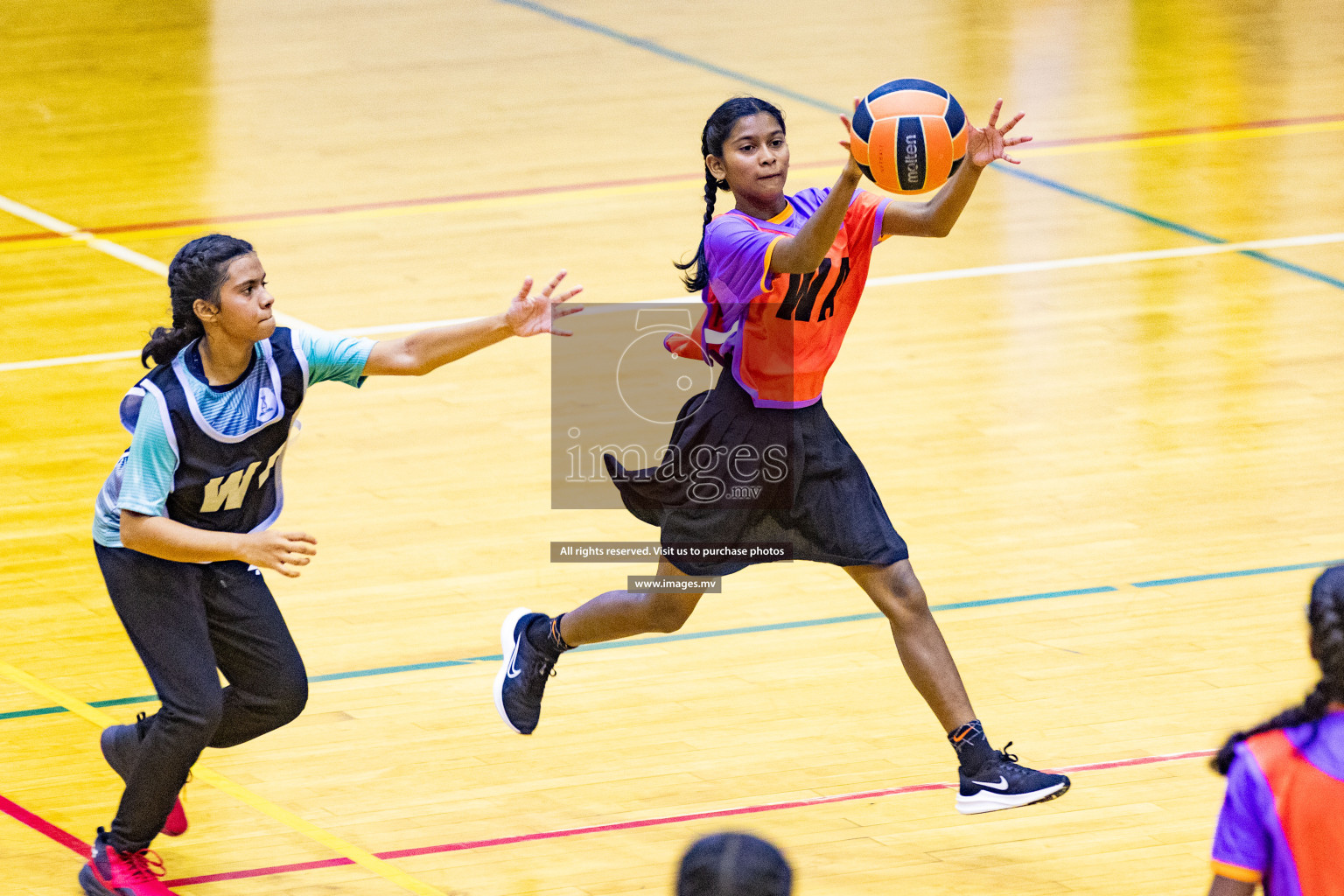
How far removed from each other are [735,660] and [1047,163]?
6.85 m

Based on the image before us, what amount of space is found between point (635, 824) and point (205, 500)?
148cm

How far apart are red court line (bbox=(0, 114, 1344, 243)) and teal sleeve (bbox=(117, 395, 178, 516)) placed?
6862 millimetres

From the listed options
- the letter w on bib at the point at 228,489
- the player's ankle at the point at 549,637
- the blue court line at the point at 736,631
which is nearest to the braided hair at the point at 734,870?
the letter w on bib at the point at 228,489

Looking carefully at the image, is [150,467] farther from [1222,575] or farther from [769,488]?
[1222,575]

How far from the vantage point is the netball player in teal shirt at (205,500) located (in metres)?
4.93

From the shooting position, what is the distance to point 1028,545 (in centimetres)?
753

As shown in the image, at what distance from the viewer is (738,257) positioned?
536 cm

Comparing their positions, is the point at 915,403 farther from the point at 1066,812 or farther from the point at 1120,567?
the point at 1066,812

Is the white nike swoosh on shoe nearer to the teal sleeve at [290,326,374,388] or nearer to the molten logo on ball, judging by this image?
the teal sleeve at [290,326,374,388]

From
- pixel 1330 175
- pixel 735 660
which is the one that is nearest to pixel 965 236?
pixel 1330 175

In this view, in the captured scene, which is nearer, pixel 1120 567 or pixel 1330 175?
pixel 1120 567

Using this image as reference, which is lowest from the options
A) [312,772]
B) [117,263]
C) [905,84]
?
[312,772]

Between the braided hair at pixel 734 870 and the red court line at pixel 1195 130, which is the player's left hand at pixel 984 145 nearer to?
the braided hair at pixel 734 870

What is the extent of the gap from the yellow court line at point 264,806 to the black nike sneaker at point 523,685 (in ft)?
2.39
